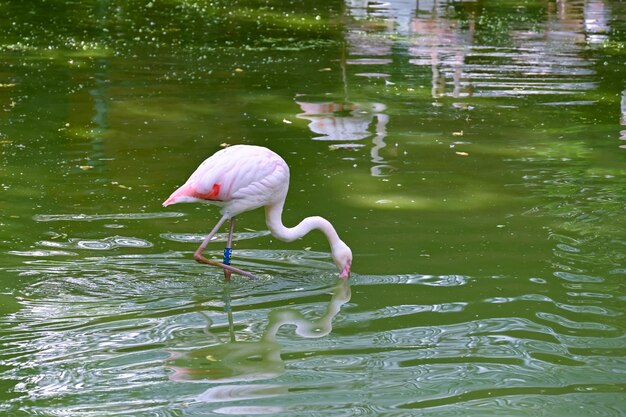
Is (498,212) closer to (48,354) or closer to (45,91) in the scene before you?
(48,354)

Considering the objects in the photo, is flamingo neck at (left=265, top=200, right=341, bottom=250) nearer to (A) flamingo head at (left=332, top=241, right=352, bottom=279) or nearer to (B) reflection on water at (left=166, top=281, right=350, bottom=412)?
(A) flamingo head at (left=332, top=241, right=352, bottom=279)

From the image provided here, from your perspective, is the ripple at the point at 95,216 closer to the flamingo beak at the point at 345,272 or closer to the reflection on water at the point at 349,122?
the flamingo beak at the point at 345,272

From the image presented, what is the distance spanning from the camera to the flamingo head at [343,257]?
6.49 m

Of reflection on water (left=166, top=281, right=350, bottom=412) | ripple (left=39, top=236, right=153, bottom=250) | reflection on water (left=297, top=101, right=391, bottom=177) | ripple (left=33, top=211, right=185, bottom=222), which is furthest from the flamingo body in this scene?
reflection on water (left=297, top=101, right=391, bottom=177)

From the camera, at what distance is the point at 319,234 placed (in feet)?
24.4

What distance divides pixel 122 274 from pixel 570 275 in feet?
8.13

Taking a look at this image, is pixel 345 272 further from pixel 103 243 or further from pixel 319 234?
Result: pixel 103 243

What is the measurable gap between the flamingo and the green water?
7.2 inches

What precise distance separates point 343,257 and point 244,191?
26.1 inches

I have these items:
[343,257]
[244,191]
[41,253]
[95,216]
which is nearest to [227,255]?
[244,191]

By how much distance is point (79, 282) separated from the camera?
6.40 metres

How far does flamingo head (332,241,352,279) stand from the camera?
649 centimetres

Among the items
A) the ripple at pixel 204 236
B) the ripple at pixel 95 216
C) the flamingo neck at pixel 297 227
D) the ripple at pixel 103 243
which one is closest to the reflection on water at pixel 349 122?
the ripple at pixel 204 236

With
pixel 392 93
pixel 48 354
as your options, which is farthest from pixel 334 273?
pixel 392 93
